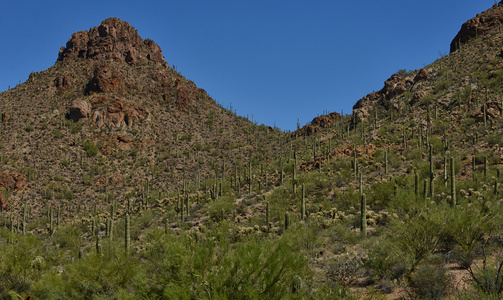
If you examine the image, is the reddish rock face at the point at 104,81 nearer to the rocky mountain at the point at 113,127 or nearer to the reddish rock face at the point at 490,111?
the rocky mountain at the point at 113,127

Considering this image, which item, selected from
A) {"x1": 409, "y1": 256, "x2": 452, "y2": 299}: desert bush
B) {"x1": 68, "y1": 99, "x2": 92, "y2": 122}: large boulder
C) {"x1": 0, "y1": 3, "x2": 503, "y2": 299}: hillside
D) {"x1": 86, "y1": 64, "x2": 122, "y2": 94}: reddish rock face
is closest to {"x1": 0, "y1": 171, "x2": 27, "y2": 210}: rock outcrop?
{"x1": 0, "y1": 3, "x2": 503, "y2": 299}: hillside

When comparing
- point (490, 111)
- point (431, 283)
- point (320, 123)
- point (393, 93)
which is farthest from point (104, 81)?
point (431, 283)

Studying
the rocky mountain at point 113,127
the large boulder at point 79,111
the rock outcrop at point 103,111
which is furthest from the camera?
the rock outcrop at point 103,111

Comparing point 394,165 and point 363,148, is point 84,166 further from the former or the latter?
point 394,165

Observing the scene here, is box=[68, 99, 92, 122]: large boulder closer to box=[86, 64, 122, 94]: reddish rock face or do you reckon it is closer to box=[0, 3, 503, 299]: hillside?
box=[0, 3, 503, 299]: hillside

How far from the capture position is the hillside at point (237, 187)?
9.08 metres

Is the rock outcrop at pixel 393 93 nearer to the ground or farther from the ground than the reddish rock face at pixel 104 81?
nearer to the ground

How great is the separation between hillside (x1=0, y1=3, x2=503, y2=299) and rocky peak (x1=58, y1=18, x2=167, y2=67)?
1.56 ft

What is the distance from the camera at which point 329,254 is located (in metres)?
13.9

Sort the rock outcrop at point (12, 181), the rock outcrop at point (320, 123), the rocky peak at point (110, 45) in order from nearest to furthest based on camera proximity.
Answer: the rock outcrop at point (12, 181), the rock outcrop at point (320, 123), the rocky peak at point (110, 45)

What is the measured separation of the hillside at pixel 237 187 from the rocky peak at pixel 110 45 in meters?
0.48

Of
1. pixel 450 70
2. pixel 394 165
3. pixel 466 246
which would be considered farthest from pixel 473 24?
pixel 466 246

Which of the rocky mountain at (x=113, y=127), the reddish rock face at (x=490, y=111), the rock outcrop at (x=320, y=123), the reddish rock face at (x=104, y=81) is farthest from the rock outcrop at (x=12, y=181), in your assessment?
the reddish rock face at (x=490, y=111)

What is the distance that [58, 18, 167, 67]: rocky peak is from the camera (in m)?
70.8
